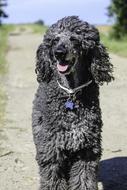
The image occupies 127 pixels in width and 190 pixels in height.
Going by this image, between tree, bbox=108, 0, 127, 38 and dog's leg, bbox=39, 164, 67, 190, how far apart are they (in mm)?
37004

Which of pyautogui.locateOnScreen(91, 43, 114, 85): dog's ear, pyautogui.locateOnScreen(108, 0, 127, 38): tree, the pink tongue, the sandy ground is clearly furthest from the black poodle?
pyautogui.locateOnScreen(108, 0, 127, 38): tree

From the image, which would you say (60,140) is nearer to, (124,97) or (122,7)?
(124,97)

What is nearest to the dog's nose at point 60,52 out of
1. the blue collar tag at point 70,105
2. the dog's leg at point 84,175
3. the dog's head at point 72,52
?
the dog's head at point 72,52

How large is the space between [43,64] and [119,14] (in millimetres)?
37721

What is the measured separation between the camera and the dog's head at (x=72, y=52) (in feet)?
19.6

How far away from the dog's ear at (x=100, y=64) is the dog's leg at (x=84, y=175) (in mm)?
788

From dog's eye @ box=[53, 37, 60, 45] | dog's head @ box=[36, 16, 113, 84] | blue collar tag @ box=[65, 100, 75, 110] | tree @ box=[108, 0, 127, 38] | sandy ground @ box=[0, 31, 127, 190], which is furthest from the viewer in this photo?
tree @ box=[108, 0, 127, 38]

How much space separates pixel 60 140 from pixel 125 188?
1377 mm

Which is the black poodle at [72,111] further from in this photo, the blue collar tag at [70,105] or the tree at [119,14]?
→ the tree at [119,14]

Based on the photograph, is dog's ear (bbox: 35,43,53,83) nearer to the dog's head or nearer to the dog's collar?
the dog's head

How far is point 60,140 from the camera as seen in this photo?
6219 mm

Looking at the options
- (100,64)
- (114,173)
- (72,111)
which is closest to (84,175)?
(72,111)

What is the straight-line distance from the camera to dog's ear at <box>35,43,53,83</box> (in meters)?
6.34

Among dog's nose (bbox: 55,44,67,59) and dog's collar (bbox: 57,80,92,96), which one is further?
dog's collar (bbox: 57,80,92,96)
